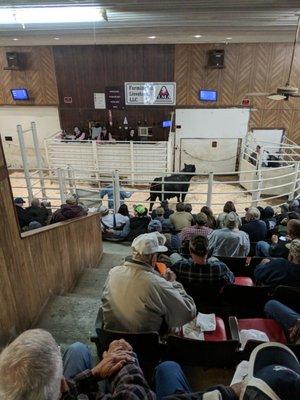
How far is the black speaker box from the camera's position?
33.1 ft

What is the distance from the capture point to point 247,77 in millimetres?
10469

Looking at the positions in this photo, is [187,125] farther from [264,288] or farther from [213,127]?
[264,288]

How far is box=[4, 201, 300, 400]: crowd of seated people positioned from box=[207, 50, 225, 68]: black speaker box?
7.91 metres

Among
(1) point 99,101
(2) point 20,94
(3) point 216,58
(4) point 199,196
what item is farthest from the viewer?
(2) point 20,94

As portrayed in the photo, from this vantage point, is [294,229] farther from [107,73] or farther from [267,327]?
[107,73]

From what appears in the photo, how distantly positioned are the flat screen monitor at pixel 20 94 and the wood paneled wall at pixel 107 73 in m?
1.25

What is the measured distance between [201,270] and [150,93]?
361 inches

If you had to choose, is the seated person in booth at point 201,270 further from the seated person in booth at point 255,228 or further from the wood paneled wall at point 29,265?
the seated person in booth at point 255,228

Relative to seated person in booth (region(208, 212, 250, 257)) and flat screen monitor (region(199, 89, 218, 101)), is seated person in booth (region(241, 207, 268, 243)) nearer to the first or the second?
seated person in booth (region(208, 212, 250, 257))

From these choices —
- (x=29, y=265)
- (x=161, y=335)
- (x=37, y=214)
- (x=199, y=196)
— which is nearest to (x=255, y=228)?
(x=161, y=335)

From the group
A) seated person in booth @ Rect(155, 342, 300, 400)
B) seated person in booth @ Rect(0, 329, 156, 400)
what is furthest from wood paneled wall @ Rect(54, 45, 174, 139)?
seated person in booth @ Rect(0, 329, 156, 400)

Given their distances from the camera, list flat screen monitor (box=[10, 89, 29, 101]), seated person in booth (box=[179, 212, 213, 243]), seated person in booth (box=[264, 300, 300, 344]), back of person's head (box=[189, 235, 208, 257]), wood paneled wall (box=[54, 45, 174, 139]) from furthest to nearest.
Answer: flat screen monitor (box=[10, 89, 29, 101]) < wood paneled wall (box=[54, 45, 174, 139]) < seated person in booth (box=[179, 212, 213, 243]) < back of person's head (box=[189, 235, 208, 257]) < seated person in booth (box=[264, 300, 300, 344])

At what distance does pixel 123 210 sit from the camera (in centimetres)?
561

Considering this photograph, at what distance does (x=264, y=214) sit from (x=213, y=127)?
6671mm
